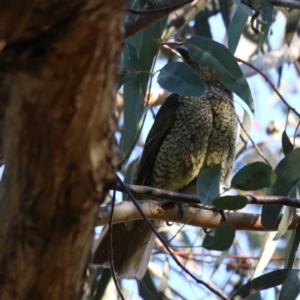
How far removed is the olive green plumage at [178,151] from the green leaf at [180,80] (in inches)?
46.4

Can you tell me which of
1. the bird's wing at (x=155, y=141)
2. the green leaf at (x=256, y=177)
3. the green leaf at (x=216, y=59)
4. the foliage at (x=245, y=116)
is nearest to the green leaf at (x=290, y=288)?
the foliage at (x=245, y=116)

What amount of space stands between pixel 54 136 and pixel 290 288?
1.22 metres

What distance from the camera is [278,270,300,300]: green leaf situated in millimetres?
1935

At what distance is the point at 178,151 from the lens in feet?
9.93

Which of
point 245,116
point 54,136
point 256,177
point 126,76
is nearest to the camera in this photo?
point 54,136

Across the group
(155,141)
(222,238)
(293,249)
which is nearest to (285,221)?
(293,249)

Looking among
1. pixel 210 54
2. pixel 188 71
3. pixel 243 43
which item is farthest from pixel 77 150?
pixel 243 43

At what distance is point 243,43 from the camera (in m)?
3.55

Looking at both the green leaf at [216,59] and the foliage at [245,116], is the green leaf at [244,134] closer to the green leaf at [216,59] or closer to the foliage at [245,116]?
the foliage at [245,116]

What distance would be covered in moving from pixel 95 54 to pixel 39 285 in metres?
0.36

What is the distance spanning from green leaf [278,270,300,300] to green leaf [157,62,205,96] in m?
0.60

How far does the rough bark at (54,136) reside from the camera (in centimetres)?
83

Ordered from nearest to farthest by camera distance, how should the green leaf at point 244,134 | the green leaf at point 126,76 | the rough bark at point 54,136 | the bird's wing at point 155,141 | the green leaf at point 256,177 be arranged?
the rough bark at point 54,136
the green leaf at point 256,177
the green leaf at point 126,76
the green leaf at point 244,134
the bird's wing at point 155,141

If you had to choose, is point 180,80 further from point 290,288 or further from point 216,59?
point 290,288
